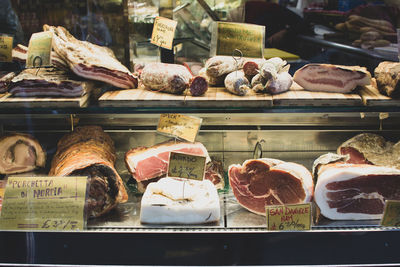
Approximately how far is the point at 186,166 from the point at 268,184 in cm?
51

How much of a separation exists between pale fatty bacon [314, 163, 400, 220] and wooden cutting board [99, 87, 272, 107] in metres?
0.60

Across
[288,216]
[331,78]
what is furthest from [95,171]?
[331,78]

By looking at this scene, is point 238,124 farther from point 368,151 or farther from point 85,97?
point 85,97

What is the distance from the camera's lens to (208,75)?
2441 mm

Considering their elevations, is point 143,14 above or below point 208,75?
above

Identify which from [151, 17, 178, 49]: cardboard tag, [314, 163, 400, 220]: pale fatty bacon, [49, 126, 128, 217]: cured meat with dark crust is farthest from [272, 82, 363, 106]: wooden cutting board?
[49, 126, 128, 217]: cured meat with dark crust

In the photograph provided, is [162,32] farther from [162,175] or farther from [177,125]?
[162,175]

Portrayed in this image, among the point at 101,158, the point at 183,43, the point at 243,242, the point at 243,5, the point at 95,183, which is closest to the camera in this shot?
the point at 243,242

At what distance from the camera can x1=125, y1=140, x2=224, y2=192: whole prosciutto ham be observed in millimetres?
2604

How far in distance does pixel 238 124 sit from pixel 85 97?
45.5 inches

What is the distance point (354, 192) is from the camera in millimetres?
2318

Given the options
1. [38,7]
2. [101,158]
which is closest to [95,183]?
[101,158]

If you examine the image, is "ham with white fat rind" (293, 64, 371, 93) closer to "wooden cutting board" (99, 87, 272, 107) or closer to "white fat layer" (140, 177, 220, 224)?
"wooden cutting board" (99, 87, 272, 107)

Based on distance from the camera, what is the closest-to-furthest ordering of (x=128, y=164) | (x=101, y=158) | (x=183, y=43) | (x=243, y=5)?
(x=101, y=158)
(x=128, y=164)
(x=183, y=43)
(x=243, y=5)
